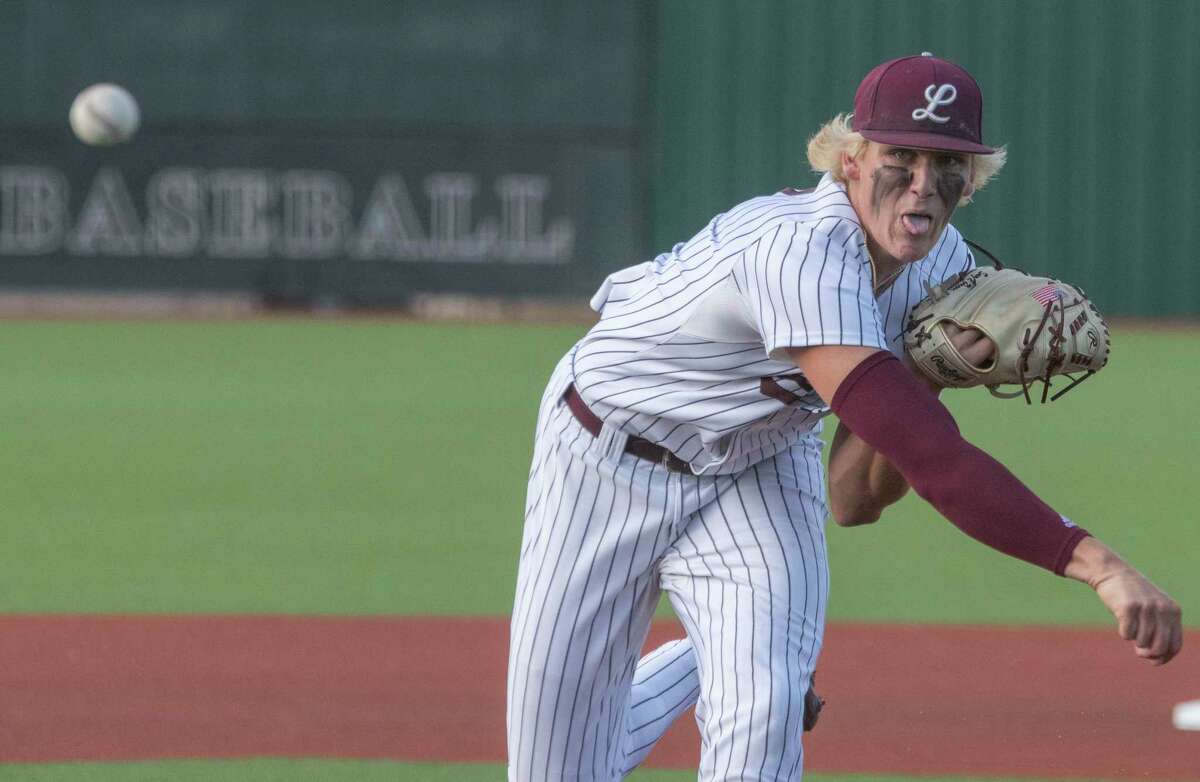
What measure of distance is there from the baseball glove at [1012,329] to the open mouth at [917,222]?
22 centimetres

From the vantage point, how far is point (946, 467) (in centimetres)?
305

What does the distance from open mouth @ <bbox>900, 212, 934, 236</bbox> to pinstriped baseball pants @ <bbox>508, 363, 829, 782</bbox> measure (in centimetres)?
67

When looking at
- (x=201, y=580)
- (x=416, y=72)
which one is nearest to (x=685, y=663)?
(x=201, y=580)

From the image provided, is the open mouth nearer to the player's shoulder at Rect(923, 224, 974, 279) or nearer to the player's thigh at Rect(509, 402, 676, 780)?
the player's shoulder at Rect(923, 224, 974, 279)

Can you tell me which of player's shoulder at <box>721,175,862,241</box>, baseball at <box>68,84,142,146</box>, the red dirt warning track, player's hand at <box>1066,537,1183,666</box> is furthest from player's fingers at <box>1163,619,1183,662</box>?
baseball at <box>68,84,142,146</box>

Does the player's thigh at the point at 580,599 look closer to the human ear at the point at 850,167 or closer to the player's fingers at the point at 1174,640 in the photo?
the human ear at the point at 850,167

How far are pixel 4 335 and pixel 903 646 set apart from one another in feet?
43.6

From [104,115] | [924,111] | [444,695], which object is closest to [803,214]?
[924,111]

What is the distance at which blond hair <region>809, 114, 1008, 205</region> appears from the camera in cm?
351

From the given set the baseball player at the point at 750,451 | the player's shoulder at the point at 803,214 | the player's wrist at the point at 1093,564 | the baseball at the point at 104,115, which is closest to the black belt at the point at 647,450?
the baseball player at the point at 750,451

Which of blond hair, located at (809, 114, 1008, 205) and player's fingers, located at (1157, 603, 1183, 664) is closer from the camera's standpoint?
player's fingers, located at (1157, 603, 1183, 664)

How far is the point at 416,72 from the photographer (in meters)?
20.5

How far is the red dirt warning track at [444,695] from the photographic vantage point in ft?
16.5

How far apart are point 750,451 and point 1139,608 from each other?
1.10 metres
